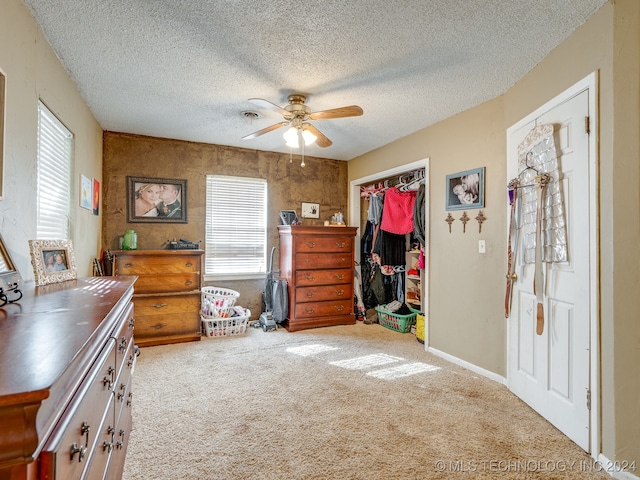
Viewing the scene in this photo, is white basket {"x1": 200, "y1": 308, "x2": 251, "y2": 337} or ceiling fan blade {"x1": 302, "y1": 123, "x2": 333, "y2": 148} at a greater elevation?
ceiling fan blade {"x1": 302, "y1": 123, "x2": 333, "y2": 148}

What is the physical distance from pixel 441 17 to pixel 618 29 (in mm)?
866

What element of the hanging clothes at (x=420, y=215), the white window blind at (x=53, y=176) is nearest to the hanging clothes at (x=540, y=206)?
the hanging clothes at (x=420, y=215)

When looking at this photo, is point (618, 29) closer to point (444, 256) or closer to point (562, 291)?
point (562, 291)

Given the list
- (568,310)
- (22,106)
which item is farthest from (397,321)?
(22,106)

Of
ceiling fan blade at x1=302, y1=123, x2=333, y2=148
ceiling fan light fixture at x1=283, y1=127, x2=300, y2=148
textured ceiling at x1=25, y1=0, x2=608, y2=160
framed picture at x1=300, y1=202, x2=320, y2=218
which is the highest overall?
textured ceiling at x1=25, y1=0, x2=608, y2=160

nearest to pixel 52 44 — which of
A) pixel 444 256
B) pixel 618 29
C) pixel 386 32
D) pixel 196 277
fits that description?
pixel 386 32

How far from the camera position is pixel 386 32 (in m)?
1.96

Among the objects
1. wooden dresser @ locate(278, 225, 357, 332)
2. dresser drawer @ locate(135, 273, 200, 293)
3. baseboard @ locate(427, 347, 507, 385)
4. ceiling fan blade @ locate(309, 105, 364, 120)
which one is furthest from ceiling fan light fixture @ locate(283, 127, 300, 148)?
baseboard @ locate(427, 347, 507, 385)

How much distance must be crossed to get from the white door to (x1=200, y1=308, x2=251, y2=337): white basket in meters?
2.96

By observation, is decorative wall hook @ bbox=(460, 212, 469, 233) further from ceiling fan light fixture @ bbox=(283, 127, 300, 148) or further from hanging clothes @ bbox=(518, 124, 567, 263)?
ceiling fan light fixture @ bbox=(283, 127, 300, 148)

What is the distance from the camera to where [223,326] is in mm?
3924

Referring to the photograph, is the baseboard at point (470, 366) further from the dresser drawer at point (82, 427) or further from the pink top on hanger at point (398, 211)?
the dresser drawer at point (82, 427)

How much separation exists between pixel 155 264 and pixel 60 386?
3.29 m

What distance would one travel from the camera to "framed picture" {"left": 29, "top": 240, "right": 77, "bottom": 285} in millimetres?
1555
